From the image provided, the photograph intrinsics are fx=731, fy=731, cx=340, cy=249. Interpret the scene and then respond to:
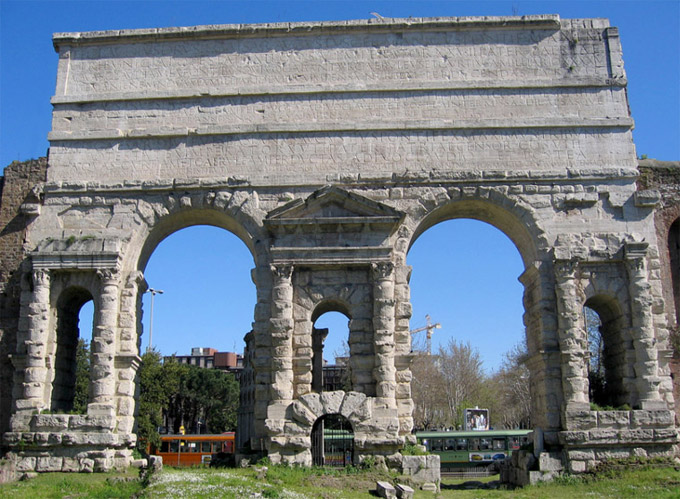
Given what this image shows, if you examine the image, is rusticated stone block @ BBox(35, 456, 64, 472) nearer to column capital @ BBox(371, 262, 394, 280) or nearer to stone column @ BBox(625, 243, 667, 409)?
column capital @ BBox(371, 262, 394, 280)

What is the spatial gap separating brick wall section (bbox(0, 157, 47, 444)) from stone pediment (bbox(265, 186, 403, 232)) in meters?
7.36

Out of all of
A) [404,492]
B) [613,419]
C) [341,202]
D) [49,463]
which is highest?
[341,202]

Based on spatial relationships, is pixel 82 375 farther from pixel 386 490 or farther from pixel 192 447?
pixel 386 490

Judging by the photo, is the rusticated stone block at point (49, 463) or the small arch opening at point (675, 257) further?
the small arch opening at point (675, 257)

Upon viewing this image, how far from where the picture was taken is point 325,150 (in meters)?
20.2

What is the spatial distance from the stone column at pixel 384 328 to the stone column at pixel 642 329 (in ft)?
20.2

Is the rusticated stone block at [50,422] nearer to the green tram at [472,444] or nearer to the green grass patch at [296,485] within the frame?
the green grass patch at [296,485]

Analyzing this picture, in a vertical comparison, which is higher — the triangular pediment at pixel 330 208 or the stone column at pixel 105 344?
the triangular pediment at pixel 330 208

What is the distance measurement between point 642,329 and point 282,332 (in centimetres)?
911

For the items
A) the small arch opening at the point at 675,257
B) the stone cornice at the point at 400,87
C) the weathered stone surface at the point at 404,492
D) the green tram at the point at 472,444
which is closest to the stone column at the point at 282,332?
the weathered stone surface at the point at 404,492

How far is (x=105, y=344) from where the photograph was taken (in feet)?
62.3

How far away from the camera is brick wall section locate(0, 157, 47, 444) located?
19953 millimetres

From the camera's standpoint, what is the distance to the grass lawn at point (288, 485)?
14727 millimetres

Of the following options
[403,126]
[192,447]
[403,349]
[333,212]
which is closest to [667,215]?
[403,126]
